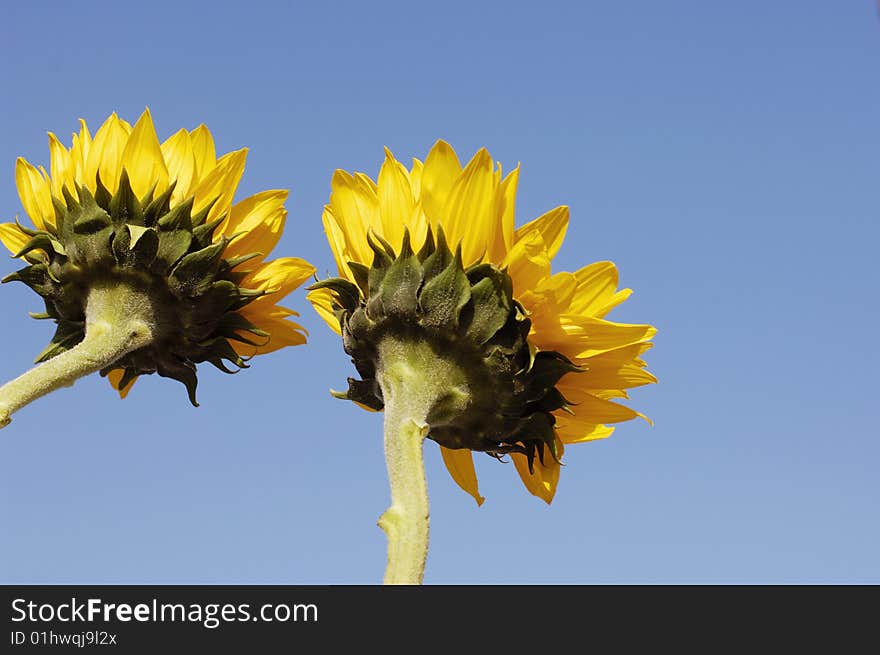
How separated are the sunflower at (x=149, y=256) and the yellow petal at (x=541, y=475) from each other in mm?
1018

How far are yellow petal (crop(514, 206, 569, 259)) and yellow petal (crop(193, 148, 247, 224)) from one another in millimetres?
1171

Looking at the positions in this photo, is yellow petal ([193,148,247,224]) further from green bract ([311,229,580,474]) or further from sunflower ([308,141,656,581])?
green bract ([311,229,580,474])

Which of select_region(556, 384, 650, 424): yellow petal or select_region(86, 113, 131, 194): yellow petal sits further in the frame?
select_region(86, 113, 131, 194): yellow petal

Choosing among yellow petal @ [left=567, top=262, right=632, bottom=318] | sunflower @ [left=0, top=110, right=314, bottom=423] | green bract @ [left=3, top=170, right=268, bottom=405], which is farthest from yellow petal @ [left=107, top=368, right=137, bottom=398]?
yellow petal @ [left=567, top=262, right=632, bottom=318]

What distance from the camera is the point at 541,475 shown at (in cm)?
366

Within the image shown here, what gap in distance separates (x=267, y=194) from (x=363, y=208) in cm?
60

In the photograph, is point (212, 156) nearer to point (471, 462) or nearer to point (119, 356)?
point (119, 356)

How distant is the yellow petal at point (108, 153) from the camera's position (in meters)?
3.91

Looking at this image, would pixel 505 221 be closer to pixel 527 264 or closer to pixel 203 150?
pixel 527 264

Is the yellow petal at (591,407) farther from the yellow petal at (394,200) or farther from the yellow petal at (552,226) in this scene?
the yellow petal at (394,200)

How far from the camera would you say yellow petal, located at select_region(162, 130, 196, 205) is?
3.92 metres

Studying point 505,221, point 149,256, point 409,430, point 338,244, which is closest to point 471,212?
point 505,221

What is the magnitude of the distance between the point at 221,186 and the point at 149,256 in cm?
40
